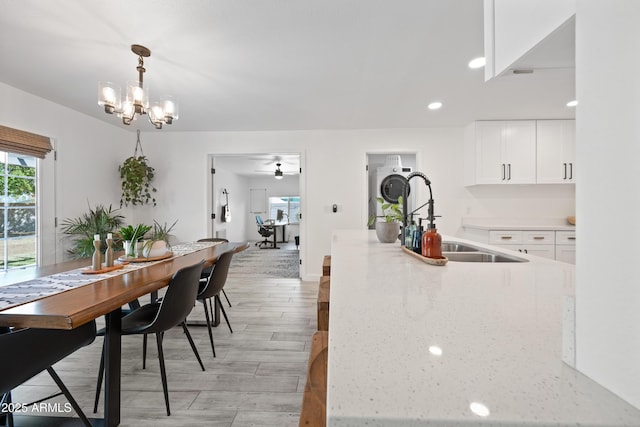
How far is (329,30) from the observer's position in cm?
192

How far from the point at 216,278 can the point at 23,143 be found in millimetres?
2505

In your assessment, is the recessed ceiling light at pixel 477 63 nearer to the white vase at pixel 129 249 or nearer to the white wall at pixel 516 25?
the white wall at pixel 516 25

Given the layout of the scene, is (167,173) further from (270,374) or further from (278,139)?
(270,374)

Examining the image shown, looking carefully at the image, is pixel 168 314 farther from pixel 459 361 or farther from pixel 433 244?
pixel 459 361

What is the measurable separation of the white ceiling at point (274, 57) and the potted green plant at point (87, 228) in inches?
49.9

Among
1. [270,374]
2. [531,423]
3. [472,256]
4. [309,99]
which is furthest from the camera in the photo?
[309,99]

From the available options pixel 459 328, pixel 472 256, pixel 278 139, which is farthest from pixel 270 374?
pixel 278 139

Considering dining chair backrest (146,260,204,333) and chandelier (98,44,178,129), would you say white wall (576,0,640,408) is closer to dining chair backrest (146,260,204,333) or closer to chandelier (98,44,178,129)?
dining chair backrest (146,260,204,333)

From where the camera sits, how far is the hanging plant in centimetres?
398

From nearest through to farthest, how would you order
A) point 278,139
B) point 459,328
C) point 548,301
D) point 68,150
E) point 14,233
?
point 459,328
point 548,301
point 14,233
point 68,150
point 278,139

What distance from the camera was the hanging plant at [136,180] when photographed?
3979mm

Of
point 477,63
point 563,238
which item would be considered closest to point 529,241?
point 563,238

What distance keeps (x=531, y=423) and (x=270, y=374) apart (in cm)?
185

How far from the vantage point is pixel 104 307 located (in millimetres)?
1220
